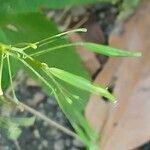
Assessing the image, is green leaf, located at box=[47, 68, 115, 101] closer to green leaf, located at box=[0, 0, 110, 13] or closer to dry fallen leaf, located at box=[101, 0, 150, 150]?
green leaf, located at box=[0, 0, 110, 13]

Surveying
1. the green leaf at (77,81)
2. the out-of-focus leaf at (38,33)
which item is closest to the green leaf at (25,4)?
the out-of-focus leaf at (38,33)

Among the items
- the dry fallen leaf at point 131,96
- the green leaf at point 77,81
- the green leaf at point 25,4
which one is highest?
the green leaf at point 25,4

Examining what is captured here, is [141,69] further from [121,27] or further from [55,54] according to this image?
[55,54]

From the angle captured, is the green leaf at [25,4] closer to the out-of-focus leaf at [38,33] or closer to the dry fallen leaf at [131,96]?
the out-of-focus leaf at [38,33]

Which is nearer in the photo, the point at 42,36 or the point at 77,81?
the point at 77,81

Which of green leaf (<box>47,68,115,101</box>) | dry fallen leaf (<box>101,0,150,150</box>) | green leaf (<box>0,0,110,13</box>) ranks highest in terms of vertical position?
green leaf (<box>0,0,110,13</box>)

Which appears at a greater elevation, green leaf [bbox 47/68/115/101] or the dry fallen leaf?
green leaf [bbox 47/68/115/101]

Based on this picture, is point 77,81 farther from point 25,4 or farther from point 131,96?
point 131,96

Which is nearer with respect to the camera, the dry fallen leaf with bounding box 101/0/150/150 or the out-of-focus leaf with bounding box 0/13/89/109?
the out-of-focus leaf with bounding box 0/13/89/109

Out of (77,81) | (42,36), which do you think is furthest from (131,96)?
(77,81)

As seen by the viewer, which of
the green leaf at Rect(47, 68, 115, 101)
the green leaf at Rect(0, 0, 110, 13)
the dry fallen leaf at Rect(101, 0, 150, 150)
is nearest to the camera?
the green leaf at Rect(47, 68, 115, 101)

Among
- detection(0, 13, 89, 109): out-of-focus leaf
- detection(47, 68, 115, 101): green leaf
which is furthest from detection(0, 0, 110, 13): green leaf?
detection(47, 68, 115, 101): green leaf

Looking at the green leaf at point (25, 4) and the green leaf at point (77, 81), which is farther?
the green leaf at point (25, 4)
